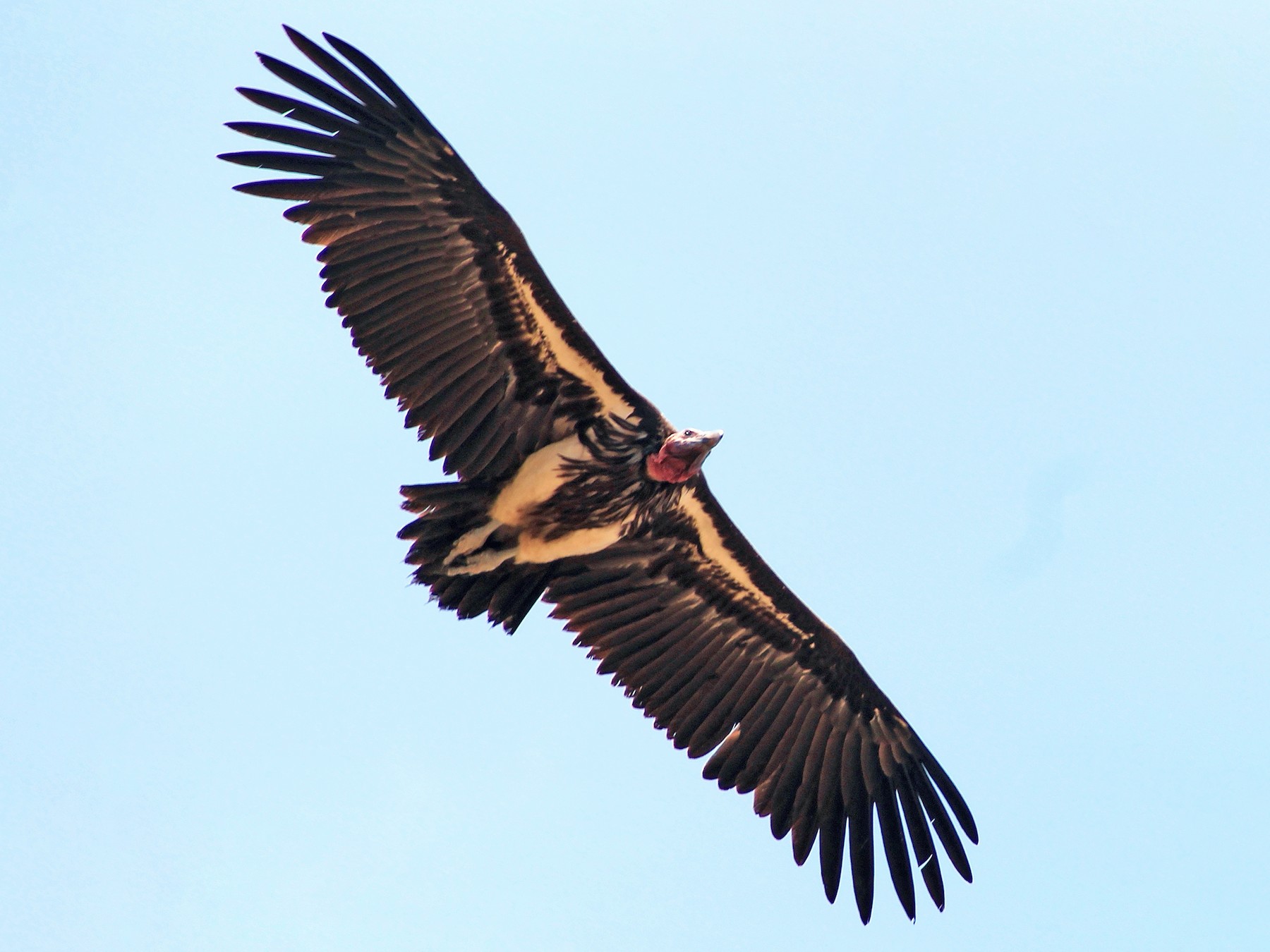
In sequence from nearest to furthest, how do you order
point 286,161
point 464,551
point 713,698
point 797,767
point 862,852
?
point 286,161
point 464,551
point 862,852
point 797,767
point 713,698

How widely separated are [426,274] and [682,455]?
2841 mm

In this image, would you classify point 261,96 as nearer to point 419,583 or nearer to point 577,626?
point 419,583

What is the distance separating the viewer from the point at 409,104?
14.1 metres

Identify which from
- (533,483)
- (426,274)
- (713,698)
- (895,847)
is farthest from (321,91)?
(895,847)

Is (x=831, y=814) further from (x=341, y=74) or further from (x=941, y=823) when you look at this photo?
(x=341, y=74)

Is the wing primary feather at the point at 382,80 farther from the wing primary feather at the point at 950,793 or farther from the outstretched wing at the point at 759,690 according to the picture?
the wing primary feather at the point at 950,793

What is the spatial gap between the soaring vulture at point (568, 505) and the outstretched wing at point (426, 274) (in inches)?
0.7

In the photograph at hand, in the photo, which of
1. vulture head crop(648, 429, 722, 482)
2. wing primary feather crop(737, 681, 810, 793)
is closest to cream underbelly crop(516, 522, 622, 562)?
vulture head crop(648, 429, 722, 482)

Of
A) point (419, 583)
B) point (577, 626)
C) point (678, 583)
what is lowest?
point (419, 583)

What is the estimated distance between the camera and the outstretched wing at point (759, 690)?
51.5 ft

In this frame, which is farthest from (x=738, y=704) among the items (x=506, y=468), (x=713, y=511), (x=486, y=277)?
(x=486, y=277)

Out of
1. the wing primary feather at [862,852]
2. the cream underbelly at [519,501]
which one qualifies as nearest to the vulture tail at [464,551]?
the cream underbelly at [519,501]

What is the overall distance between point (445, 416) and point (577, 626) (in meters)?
2.78

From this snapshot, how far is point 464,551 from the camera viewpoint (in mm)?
14531
